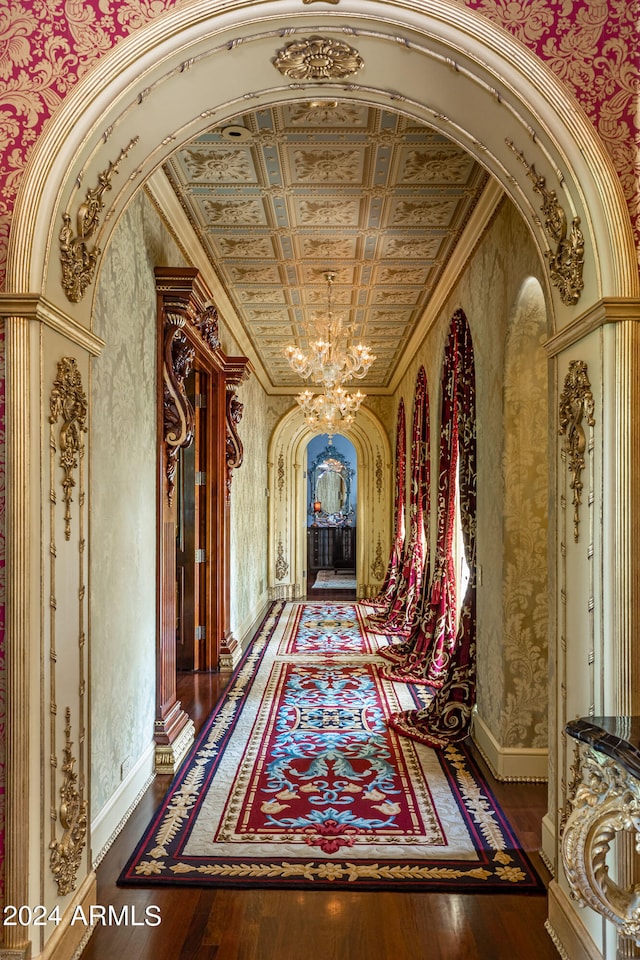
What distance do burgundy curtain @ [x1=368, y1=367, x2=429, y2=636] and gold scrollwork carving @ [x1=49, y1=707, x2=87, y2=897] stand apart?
5299mm

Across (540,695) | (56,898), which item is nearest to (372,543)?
(540,695)

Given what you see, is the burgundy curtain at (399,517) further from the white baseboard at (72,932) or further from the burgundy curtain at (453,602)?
the white baseboard at (72,932)

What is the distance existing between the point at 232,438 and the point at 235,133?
142 inches

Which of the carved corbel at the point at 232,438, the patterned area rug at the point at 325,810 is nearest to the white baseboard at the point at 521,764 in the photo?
the patterned area rug at the point at 325,810

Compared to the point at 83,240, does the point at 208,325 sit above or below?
above

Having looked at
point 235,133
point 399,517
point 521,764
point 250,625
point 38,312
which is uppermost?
point 235,133

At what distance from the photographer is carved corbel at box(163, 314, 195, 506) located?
427cm

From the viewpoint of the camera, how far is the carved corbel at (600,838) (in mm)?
1661

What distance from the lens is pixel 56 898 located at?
2.25 m

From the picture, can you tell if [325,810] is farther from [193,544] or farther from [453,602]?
[193,544]

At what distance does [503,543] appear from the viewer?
155 inches

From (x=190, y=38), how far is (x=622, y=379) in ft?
5.73

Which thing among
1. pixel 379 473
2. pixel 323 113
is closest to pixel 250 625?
pixel 379 473

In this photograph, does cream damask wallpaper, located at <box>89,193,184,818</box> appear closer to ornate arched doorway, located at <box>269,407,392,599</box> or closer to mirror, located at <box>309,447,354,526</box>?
ornate arched doorway, located at <box>269,407,392,599</box>
